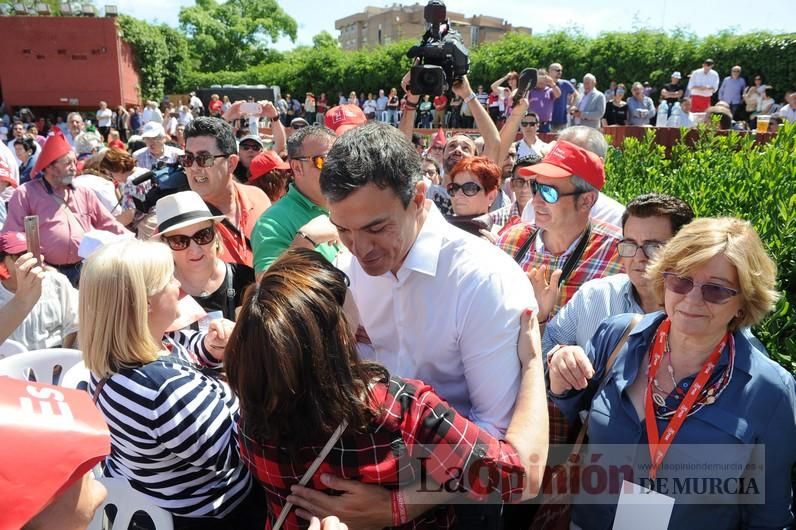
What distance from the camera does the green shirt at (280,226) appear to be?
3044mm

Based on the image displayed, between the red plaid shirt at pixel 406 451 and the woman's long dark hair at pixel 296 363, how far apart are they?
48 mm

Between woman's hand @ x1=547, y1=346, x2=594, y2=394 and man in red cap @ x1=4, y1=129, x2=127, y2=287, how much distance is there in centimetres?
430

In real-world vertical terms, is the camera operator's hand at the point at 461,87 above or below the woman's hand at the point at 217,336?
above

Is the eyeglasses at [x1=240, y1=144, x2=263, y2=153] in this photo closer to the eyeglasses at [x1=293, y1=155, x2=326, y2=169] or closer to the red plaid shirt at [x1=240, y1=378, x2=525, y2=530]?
the eyeglasses at [x1=293, y1=155, x2=326, y2=169]

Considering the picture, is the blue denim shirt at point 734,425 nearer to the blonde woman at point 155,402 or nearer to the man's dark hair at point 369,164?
the man's dark hair at point 369,164

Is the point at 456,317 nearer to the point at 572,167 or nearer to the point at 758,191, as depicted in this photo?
the point at 572,167

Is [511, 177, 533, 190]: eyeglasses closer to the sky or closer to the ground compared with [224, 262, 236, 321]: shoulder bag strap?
closer to the sky

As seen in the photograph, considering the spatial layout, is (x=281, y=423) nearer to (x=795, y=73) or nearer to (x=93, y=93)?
(x=795, y=73)

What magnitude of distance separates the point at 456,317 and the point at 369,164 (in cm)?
49

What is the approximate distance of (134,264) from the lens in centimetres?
199

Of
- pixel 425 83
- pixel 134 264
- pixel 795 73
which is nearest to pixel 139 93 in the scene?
pixel 795 73

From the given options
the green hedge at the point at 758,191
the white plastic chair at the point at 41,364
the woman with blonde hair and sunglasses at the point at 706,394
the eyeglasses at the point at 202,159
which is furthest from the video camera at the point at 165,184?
the woman with blonde hair and sunglasses at the point at 706,394

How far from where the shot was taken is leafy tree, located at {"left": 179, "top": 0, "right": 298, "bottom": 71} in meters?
59.6

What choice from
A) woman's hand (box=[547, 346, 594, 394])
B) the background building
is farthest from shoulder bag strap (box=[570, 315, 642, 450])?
the background building
